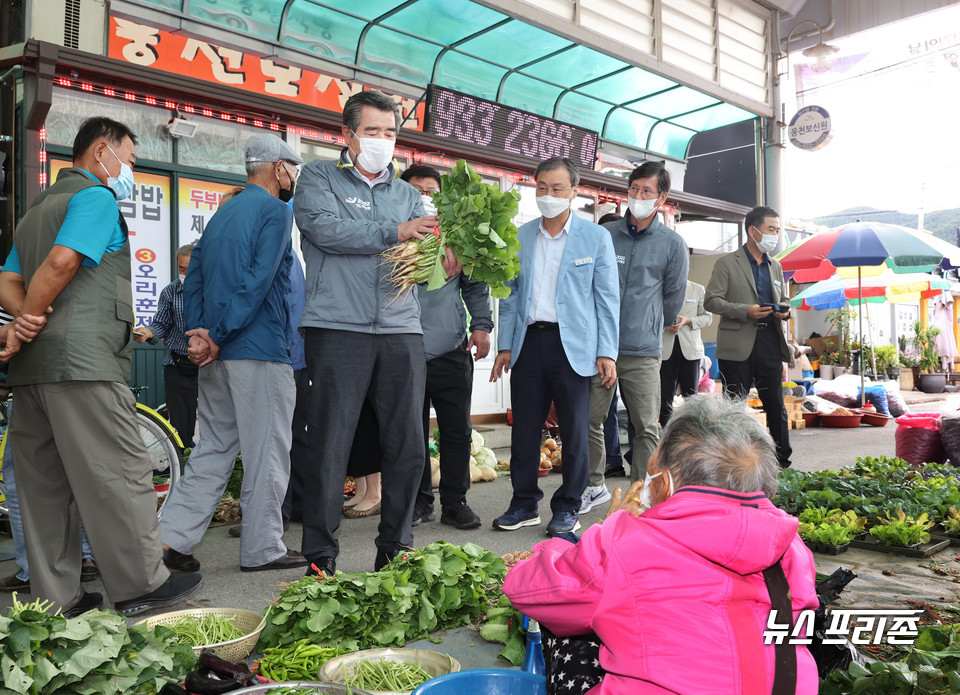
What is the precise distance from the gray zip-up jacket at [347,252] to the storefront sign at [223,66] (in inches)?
191

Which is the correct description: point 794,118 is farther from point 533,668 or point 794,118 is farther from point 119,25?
point 533,668

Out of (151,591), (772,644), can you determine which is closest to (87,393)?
(151,591)

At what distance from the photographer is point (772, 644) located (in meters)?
1.78

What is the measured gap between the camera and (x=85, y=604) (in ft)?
11.6

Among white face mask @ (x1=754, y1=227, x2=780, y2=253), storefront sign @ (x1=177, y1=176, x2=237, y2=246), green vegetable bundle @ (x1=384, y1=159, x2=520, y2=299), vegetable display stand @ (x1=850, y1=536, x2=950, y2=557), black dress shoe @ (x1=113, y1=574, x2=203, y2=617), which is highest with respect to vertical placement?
storefront sign @ (x1=177, y1=176, x2=237, y2=246)

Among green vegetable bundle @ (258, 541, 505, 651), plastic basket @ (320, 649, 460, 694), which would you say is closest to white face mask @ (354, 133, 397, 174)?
green vegetable bundle @ (258, 541, 505, 651)

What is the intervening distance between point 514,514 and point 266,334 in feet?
6.88

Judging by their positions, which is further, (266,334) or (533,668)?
(266,334)

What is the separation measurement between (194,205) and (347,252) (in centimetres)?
517

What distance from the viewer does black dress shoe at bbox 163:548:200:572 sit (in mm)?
4199

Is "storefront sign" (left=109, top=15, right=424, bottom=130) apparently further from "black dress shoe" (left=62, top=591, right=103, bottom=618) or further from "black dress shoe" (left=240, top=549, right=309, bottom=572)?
"black dress shoe" (left=62, top=591, right=103, bottom=618)

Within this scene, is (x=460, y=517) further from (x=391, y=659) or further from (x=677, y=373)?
(x=677, y=373)

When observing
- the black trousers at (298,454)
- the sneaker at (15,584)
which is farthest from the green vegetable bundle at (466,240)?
the sneaker at (15,584)

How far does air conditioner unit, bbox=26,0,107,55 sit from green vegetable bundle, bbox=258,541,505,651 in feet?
20.1
